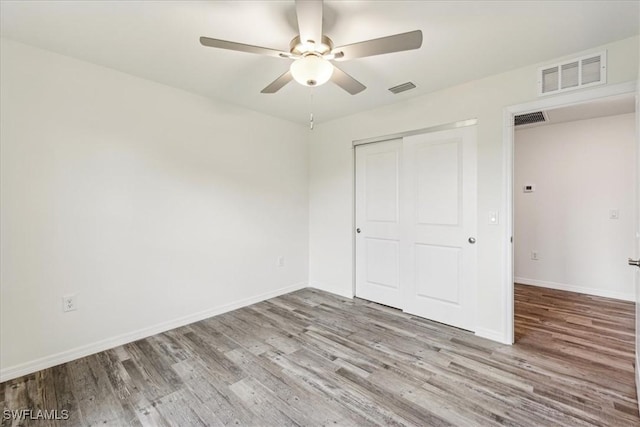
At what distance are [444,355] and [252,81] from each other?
2.95 meters

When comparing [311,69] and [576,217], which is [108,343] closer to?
[311,69]

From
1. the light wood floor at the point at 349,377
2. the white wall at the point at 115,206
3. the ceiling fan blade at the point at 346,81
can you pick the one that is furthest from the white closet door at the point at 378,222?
the ceiling fan blade at the point at 346,81

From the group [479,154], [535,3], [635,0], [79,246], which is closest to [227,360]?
[79,246]

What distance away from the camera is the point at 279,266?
3.83 m

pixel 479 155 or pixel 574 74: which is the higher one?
pixel 574 74

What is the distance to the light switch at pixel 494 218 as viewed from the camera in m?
2.54

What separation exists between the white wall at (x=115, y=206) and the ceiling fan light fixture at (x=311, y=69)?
5.55 ft

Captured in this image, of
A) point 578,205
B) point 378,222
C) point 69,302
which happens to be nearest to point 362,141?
point 378,222

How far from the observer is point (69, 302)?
2250 mm

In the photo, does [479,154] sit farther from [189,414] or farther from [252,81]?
[189,414]

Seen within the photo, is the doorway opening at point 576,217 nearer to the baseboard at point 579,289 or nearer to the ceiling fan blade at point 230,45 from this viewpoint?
the baseboard at point 579,289

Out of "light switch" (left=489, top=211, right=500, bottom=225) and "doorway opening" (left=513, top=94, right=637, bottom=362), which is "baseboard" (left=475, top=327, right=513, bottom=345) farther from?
"light switch" (left=489, top=211, right=500, bottom=225)

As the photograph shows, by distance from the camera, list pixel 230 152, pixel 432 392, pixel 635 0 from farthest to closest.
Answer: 1. pixel 230 152
2. pixel 432 392
3. pixel 635 0

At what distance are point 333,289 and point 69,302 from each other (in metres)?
2.77
